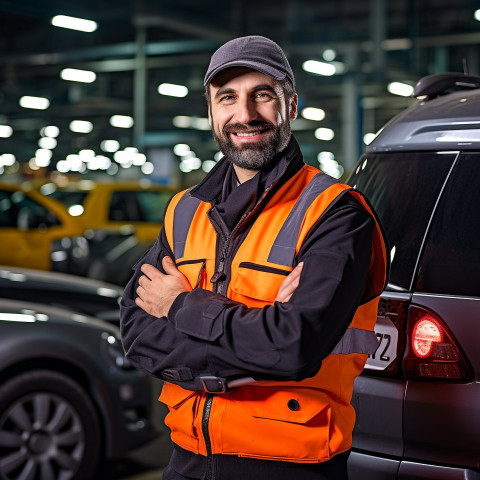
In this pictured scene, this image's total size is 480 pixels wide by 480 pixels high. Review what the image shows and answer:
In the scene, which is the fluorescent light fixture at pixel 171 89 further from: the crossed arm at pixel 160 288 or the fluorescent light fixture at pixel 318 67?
the crossed arm at pixel 160 288

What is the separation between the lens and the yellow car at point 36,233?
12.5 metres

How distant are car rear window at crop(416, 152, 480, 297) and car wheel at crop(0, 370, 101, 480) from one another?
2.71 metres

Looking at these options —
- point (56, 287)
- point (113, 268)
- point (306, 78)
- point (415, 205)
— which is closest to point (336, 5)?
point (306, 78)

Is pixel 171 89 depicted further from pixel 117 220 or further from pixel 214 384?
pixel 214 384

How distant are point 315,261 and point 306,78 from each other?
35.3 m

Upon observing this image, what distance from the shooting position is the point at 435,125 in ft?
11.1

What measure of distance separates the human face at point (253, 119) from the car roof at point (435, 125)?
0.87 metres

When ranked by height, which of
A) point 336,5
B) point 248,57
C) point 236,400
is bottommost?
point 236,400

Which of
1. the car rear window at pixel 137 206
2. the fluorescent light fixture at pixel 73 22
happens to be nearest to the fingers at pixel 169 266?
the car rear window at pixel 137 206

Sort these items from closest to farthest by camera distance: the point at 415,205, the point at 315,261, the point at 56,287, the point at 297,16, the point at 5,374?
the point at 315,261 → the point at 415,205 → the point at 5,374 → the point at 56,287 → the point at 297,16

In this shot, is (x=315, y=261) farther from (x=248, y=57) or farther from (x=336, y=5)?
(x=336, y=5)

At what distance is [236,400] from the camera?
245 centimetres

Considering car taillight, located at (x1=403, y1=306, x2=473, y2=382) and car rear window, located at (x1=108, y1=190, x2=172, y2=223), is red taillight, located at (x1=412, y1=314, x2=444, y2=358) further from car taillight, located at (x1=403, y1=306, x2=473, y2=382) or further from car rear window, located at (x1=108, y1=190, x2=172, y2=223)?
car rear window, located at (x1=108, y1=190, x2=172, y2=223)

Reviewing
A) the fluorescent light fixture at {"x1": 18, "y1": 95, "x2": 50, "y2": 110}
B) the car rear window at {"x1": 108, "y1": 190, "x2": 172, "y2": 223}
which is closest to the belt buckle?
the car rear window at {"x1": 108, "y1": 190, "x2": 172, "y2": 223}
